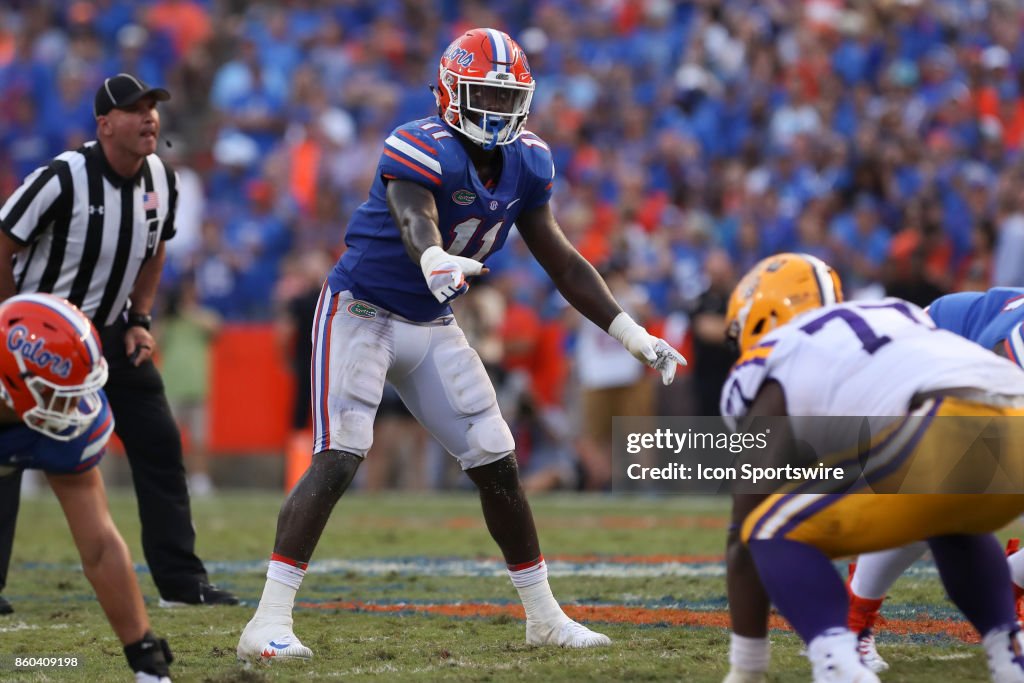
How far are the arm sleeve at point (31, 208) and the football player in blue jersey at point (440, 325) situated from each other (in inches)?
42.0

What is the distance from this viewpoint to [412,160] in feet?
14.2

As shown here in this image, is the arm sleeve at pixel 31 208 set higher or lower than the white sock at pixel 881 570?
higher

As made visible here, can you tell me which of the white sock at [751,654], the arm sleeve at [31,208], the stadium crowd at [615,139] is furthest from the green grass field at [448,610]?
the stadium crowd at [615,139]

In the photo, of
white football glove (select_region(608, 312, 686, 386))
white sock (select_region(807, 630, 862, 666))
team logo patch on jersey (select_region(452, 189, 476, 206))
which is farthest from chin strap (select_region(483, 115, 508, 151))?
white sock (select_region(807, 630, 862, 666))

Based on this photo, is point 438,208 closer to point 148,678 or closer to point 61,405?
point 61,405

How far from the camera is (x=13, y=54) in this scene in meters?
13.8

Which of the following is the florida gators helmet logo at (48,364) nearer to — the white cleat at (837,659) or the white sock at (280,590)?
the white sock at (280,590)

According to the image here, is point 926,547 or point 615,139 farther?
point 615,139

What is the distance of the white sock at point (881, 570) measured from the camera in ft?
13.1

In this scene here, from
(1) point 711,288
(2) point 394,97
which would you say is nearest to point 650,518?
(1) point 711,288

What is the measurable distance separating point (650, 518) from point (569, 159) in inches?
167

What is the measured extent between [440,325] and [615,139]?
25.2ft

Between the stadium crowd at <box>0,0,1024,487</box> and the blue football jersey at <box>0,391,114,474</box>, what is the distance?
638 centimetres

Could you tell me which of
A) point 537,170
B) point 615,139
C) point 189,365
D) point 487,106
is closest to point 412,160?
point 487,106
